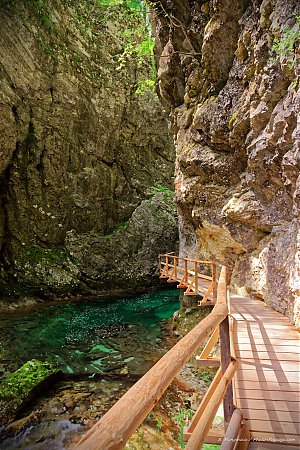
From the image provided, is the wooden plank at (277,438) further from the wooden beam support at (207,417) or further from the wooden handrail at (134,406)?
the wooden handrail at (134,406)

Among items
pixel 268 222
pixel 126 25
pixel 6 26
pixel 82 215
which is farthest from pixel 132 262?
pixel 126 25

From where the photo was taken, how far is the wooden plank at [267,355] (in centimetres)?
384

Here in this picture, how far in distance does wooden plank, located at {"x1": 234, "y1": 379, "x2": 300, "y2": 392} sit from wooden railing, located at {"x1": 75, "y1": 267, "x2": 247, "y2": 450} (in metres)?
0.58

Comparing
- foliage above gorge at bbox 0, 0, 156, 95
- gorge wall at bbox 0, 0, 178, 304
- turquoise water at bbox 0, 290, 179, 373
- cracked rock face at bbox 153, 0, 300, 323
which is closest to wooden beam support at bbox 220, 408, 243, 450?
cracked rock face at bbox 153, 0, 300, 323

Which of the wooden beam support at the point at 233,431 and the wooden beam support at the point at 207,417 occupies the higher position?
the wooden beam support at the point at 207,417

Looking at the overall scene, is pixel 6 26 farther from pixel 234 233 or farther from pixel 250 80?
pixel 234 233

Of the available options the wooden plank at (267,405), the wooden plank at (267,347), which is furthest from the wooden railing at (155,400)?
the wooden plank at (267,347)

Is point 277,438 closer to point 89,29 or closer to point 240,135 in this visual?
point 240,135

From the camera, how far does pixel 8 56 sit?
13.7 meters

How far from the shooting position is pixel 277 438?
7.97 feet

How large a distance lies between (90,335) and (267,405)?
9326 millimetres

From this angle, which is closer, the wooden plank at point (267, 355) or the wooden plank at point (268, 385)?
the wooden plank at point (268, 385)

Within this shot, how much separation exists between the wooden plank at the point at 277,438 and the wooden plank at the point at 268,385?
Answer: 69cm

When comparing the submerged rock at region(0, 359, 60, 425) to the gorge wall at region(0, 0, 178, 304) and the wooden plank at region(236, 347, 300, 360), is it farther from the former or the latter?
the gorge wall at region(0, 0, 178, 304)
